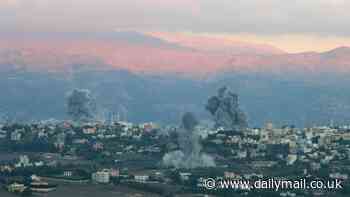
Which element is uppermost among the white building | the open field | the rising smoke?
the rising smoke

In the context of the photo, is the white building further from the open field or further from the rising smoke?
the rising smoke

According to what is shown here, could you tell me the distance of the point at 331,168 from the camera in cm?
18250

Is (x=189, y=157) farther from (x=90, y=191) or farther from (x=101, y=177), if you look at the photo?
(x=90, y=191)

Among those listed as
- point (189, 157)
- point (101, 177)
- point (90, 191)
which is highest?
point (189, 157)

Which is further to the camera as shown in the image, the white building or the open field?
the white building

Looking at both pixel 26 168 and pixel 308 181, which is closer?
pixel 308 181

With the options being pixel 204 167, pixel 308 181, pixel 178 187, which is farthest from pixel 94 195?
pixel 204 167

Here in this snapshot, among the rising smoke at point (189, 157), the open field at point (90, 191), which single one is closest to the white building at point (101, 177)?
the open field at point (90, 191)

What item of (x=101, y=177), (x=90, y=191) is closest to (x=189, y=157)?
(x=101, y=177)

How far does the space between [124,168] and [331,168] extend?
30.4 meters

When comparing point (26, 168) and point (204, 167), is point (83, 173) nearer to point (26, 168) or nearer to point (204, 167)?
point (26, 168)

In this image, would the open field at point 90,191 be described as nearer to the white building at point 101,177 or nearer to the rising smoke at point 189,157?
the white building at point 101,177

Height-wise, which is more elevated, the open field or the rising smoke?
the rising smoke

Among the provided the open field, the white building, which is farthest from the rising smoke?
the open field
